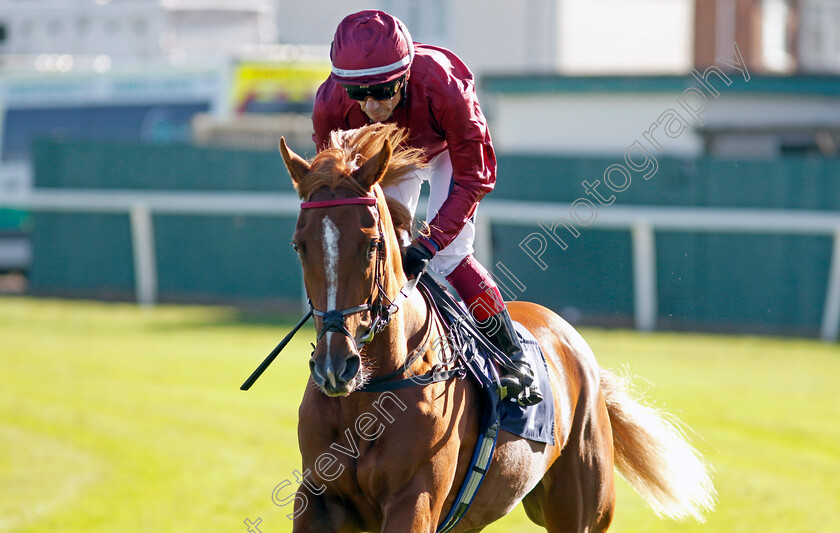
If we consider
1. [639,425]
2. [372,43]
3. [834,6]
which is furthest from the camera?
[834,6]

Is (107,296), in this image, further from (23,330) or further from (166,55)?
(166,55)

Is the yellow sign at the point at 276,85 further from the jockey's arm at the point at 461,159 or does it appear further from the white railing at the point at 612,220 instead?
the jockey's arm at the point at 461,159

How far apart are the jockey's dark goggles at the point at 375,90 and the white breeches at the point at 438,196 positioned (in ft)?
0.96

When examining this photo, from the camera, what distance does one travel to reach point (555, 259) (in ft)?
41.7

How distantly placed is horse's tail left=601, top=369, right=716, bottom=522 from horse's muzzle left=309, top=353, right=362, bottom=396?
2.11 metres

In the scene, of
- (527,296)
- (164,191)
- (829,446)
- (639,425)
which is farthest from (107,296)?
(639,425)

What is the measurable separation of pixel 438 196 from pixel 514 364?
67cm

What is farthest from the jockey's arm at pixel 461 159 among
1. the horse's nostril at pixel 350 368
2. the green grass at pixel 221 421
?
the green grass at pixel 221 421

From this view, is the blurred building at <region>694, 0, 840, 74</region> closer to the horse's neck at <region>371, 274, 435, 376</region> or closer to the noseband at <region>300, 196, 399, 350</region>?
the horse's neck at <region>371, 274, 435, 376</region>

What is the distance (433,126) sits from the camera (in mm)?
3820

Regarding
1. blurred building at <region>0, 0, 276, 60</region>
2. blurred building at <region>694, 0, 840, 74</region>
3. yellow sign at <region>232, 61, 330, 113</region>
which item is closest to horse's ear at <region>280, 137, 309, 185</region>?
yellow sign at <region>232, 61, 330, 113</region>

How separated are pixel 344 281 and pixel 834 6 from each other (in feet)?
58.5

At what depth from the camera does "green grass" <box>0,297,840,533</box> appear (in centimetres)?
671

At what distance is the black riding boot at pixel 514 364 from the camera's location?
390cm
